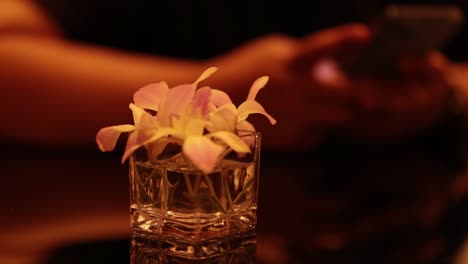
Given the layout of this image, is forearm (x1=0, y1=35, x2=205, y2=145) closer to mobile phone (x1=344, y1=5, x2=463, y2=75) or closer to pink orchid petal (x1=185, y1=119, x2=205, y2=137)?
mobile phone (x1=344, y1=5, x2=463, y2=75)

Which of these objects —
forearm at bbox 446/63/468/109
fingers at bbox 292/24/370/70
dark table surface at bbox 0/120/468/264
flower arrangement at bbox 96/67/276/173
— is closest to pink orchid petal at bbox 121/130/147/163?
flower arrangement at bbox 96/67/276/173

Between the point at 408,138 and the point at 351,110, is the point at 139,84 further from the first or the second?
the point at 408,138

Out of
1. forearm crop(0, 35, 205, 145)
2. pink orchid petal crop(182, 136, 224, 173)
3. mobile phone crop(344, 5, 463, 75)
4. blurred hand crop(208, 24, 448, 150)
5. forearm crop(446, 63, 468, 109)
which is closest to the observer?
pink orchid petal crop(182, 136, 224, 173)

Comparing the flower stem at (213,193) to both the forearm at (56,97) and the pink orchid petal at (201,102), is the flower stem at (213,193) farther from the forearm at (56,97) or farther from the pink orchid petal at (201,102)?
the forearm at (56,97)

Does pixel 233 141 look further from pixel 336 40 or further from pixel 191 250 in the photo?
pixel 336 40

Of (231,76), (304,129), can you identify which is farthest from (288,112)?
(231,76)

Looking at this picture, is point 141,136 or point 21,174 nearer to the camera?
point 141,136

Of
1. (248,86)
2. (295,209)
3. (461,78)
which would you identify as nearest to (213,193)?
(295,209)
